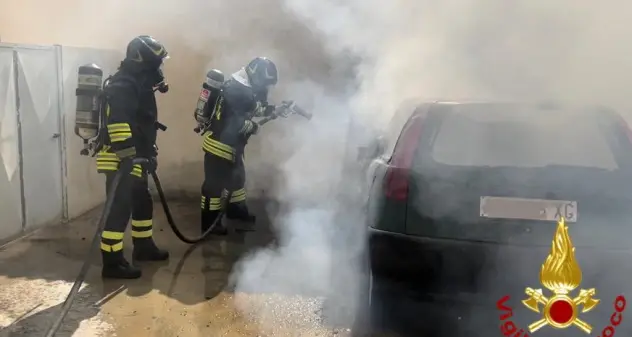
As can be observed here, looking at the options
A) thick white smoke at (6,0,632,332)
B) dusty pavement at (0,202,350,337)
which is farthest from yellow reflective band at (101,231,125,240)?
thick white smoke at (6,0,632,332)

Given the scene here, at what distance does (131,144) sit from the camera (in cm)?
423

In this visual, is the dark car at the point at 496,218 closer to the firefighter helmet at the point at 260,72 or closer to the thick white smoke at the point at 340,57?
the thick white smoke at the point at 340,57

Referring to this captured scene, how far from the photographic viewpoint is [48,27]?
28.0 feet

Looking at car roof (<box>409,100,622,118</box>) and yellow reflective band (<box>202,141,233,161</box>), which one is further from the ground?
car roof (<box>409,100,622,118</box>)

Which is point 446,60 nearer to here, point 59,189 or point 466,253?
point 466,253

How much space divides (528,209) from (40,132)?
15.2 ft

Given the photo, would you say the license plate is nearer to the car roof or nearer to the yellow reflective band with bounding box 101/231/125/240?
the car roof

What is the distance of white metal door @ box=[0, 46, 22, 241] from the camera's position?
16.5 ft

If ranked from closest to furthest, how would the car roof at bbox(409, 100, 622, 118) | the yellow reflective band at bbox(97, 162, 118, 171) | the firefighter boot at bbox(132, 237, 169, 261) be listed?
the car roof at bbox(409, 100, 622, 118)
the yellow reflective band at bbox(97, 162, 118, 171)
the firefighter boot at bbox(132, 237, 169, 261)

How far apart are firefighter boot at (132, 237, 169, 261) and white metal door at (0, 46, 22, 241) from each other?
1.19 m

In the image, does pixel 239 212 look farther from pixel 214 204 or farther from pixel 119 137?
pixel 119 137

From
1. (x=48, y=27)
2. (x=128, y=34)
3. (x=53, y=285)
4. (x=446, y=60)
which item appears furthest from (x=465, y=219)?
(x=48, y=27)

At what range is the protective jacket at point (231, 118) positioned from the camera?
5.51 m

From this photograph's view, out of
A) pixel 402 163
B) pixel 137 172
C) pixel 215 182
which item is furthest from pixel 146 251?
pixel 402 163
